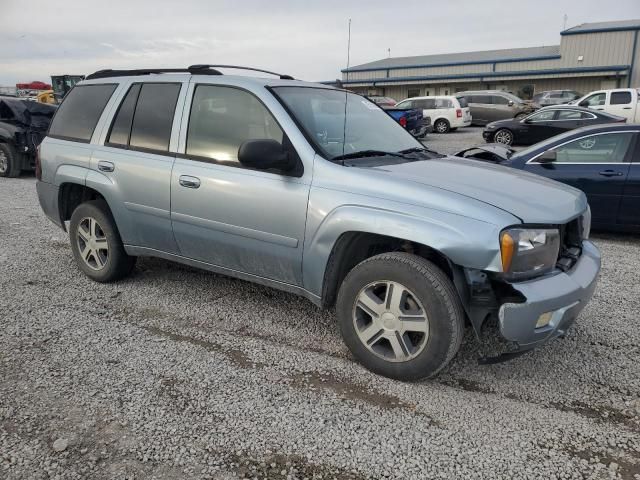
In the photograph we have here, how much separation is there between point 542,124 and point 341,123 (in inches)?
577

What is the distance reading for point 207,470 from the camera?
2379 millimetres

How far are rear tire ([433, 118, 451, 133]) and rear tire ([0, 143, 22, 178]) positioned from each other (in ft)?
55.0

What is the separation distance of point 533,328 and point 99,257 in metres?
3.62

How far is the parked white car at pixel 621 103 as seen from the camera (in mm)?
17828

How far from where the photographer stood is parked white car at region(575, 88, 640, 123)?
58.5 feet

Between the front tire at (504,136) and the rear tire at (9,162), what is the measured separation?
13753mm

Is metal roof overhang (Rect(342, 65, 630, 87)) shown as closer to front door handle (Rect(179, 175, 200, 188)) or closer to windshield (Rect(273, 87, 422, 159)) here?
windshield (Rect(273, 87, 422, 159))

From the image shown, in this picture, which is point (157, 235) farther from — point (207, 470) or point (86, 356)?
point (207, 470)

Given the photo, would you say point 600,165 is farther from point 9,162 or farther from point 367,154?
point 9,162

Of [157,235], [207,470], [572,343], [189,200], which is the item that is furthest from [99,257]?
[572,343]

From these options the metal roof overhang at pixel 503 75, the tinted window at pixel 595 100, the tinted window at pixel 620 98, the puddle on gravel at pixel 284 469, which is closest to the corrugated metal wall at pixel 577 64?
the metal roof overhang at pixel 503 75

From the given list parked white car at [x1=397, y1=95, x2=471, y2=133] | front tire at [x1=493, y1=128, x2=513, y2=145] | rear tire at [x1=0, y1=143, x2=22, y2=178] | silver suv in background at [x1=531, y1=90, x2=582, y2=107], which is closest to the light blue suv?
rear tire at [x1=0, y1=143, x2=22, y2=178]

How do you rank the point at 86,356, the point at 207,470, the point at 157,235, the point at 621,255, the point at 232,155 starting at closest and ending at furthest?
1. the point at 207,470
2. the point at 86,356
3. the point at 232,155
4. the point at 157,235
5. the point at 621,255

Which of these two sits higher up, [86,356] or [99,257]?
[99,257]
